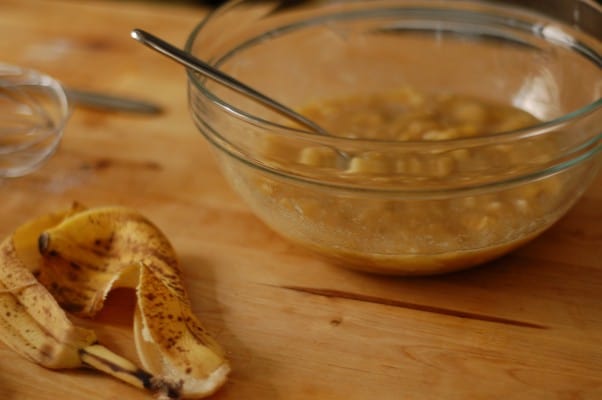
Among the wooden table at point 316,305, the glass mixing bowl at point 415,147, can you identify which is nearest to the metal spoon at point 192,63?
the glass mixing bowl at point 415,147

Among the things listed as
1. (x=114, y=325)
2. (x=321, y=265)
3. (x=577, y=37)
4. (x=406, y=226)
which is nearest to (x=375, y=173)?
(x=406, y=226)

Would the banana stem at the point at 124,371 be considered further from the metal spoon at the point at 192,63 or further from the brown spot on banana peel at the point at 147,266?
the metal spoon at the point at 192,63

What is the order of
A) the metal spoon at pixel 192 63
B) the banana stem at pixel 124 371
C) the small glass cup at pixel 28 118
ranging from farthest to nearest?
the small glass cup at pixel 28 118
the metal spoon at pixel 192 63
the banana stem at pixel 124 371

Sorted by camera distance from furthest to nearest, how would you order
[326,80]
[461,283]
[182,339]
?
[326,80] < [461,283] < [182,339]

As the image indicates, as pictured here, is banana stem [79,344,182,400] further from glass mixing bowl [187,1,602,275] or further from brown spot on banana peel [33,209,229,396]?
glass mixing bowl [187,1,602,275]

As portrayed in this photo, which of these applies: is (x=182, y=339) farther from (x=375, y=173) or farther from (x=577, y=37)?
(x=577, y=37)

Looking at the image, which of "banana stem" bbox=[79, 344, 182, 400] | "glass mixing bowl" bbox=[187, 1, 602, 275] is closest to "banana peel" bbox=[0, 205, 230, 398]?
"banana stem" bbox=[79, 344, 182, 400]

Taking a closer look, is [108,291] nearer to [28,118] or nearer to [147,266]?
[147,266]
